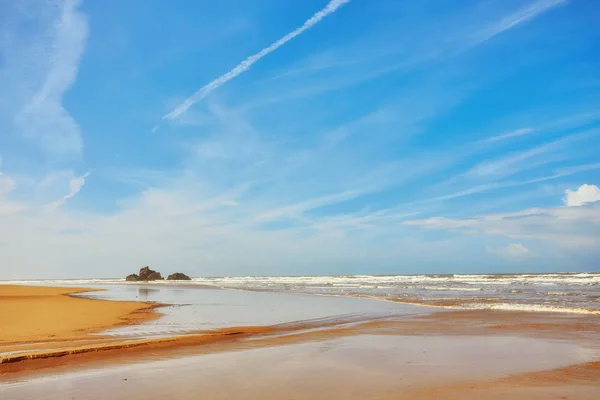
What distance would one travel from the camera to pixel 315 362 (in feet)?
26.7

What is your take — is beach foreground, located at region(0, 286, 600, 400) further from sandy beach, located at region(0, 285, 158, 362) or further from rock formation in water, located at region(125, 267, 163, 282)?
rock formation in water, located at region(125, 267, 163, 282)

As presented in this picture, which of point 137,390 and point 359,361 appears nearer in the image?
point 137,390

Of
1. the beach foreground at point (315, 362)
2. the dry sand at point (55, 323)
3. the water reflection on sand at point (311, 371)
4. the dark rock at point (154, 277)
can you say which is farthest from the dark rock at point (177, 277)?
the water reflection on sand at point (311, 371)

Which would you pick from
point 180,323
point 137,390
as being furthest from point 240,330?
point 137,390

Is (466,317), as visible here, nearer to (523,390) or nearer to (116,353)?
(523,390)

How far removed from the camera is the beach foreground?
6102mm

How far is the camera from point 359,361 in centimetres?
825

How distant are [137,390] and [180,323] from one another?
9.15 m

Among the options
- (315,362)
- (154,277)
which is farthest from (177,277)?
(315,362)

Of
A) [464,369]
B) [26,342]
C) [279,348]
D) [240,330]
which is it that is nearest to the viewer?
[464,369]

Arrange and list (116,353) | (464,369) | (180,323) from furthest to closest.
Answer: (180,323) → (116,353) → (464,369)

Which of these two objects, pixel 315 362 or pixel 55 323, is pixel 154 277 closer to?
pixel 55 323

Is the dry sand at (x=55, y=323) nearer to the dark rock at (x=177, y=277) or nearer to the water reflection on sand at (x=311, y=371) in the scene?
the water reflection on sand at (x=311, y=371)

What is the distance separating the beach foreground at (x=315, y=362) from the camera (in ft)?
20.0
